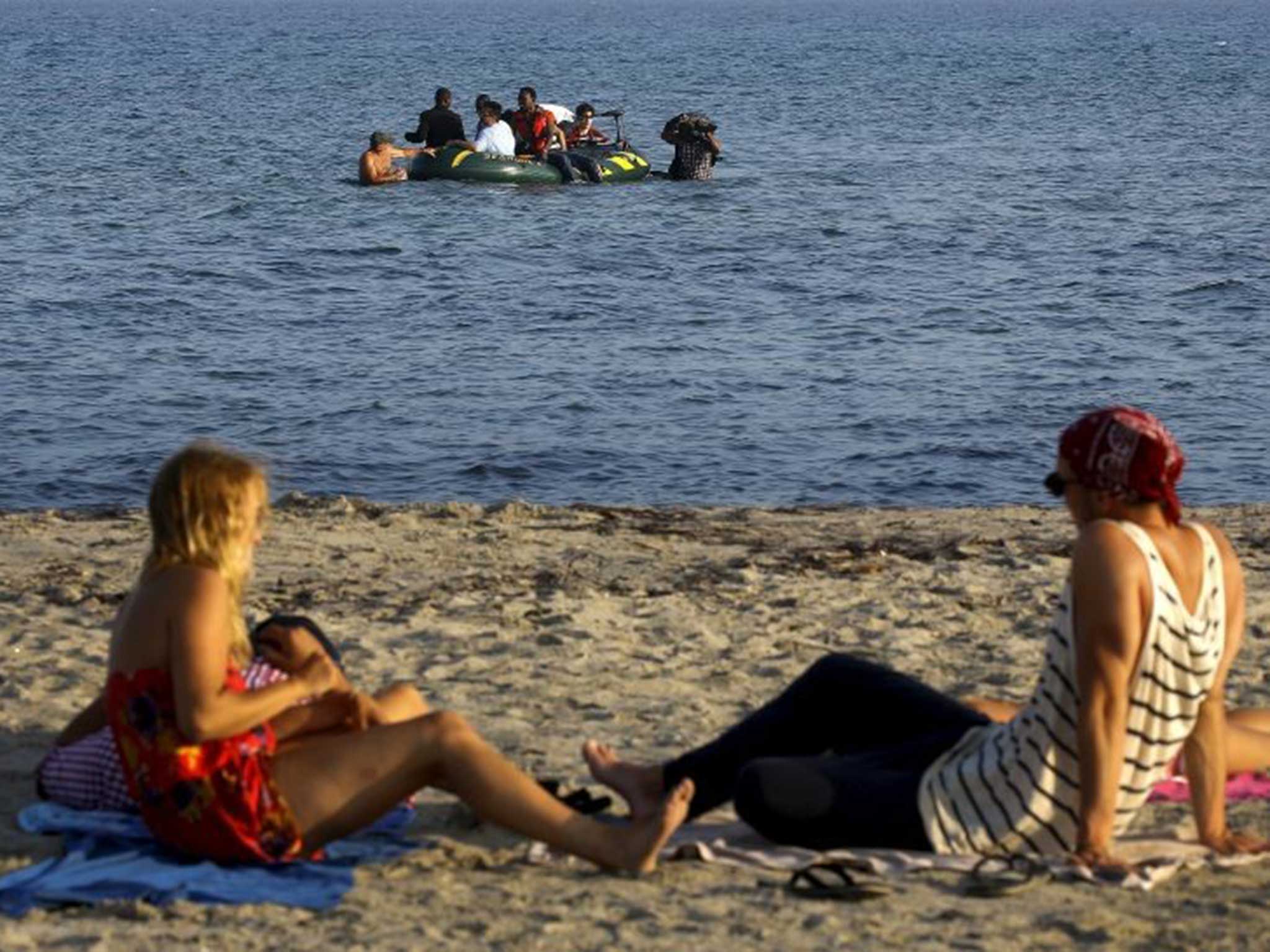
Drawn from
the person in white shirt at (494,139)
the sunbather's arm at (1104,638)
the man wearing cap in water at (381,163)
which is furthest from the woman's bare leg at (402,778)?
the man wearing cap in water at (381,163)

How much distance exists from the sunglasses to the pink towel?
47.3 inches

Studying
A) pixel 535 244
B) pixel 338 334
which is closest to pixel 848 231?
pixel 535 244

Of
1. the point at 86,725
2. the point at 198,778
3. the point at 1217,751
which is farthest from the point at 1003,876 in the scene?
the point at 86,725

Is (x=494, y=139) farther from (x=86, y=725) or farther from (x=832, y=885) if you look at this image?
(x=832, y=885)

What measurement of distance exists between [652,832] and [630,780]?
240 millimetres

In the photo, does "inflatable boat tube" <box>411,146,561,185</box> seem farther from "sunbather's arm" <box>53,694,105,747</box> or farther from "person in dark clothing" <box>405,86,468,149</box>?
"sunbather's arm" <box>53,694,105,747</box>

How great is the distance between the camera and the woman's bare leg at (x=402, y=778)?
5.27 metres

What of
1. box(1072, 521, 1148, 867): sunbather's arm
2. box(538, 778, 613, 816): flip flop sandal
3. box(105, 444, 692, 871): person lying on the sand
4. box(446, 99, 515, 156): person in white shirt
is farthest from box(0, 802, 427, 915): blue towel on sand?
box(446, 99, 515, 156): person in white shirt

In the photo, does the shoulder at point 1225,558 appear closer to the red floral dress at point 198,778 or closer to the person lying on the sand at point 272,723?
the person lying on the sand at point 272,723

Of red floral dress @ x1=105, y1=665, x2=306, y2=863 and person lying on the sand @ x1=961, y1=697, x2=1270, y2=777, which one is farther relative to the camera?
person lying on the sand @ x1=961, y1=697, x2=1270, y2=777

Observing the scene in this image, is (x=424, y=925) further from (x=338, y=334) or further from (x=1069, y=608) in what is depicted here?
(x=338, y=334)

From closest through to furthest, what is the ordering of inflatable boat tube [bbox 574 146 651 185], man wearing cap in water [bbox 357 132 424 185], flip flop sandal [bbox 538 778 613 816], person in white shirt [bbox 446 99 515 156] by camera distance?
flip flop sandal [bbox 538 778 613 816] → person in white shirt [bbox 446 99 515 156] → inflatable boat tube [bbox 574 146 651 185] → man wearing cap in water [bbox 357 132 424 185]

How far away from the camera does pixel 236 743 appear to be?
5.21m

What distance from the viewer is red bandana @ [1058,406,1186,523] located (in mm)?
5082
